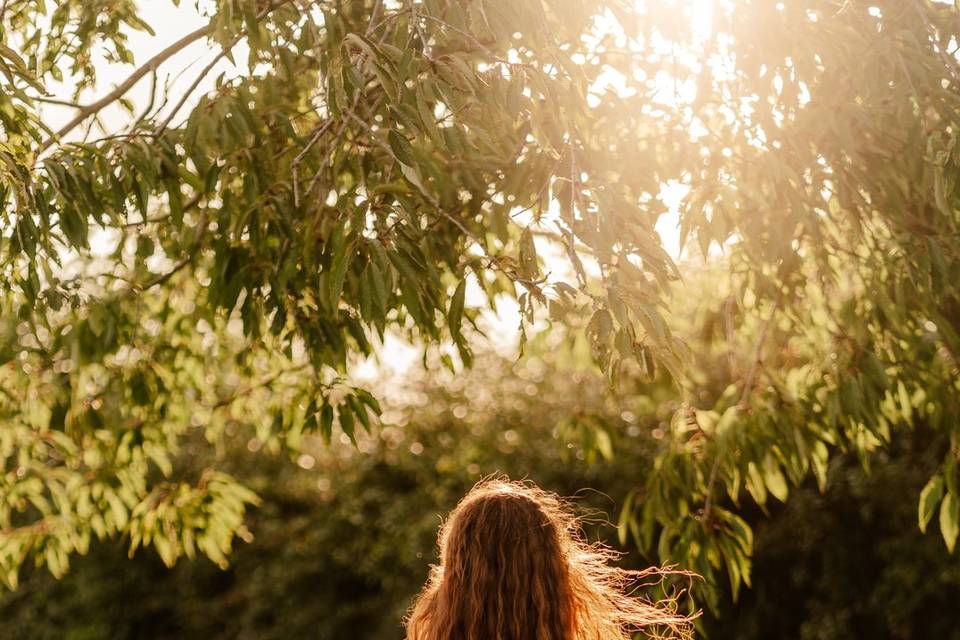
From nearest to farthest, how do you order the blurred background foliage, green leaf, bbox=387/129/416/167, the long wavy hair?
1. the long wavy hair
2. green leaf, bbox=387/129/416/167
3. the blurred background foliage

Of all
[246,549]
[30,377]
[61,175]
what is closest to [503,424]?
[246,549]

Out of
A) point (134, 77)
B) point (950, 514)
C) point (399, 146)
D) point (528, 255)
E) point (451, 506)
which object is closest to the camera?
point (399, 146)

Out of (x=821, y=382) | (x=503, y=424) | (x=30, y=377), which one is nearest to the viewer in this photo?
(x=821, y=382)

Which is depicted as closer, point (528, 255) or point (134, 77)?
point (528, 255)

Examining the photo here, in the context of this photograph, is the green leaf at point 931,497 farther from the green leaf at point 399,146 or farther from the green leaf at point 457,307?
the green leaf at point 399,146

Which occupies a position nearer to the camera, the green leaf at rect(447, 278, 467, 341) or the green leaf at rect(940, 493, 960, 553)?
the green leaf at rect(447, 278, 467, 341)

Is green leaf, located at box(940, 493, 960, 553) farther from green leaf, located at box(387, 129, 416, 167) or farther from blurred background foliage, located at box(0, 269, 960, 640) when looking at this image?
green leaf, located at box(387, 129, 416, 167)

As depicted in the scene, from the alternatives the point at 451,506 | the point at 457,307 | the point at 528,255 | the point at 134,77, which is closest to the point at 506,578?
the point at 457,307

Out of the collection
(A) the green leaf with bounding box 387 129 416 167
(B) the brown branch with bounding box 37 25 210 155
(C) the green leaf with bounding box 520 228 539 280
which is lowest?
(C) the green leaf with bounding box 520 228 539 280

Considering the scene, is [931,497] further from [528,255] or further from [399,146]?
[399,146]

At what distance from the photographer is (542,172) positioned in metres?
3.25

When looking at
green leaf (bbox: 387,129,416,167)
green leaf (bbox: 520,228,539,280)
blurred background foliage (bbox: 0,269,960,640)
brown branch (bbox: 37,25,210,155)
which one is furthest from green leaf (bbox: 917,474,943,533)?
brown branch (bbox: 37,25,210,155)

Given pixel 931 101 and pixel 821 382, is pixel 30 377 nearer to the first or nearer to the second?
pixel 821 382

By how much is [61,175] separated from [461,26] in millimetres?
987
